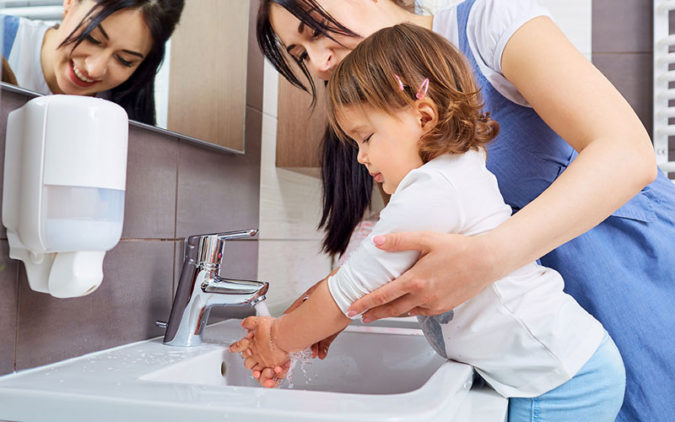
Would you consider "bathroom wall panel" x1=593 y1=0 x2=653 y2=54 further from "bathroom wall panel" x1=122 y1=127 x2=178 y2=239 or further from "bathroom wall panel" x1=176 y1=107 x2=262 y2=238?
"bathroom wall panel" x1=122 y1=127 x2=178 y2=239

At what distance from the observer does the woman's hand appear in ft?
2.40

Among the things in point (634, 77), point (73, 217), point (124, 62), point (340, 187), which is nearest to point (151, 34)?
point (124, 62)

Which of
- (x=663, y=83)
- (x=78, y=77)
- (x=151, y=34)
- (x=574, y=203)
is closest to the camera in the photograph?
(x=574, y=203)

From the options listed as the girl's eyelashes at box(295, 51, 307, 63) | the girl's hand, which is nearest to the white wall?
the girl's eyelashes at box(295, 51, 307, 63)

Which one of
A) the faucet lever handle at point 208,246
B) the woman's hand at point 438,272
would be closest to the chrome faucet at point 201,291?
the faucet lever handle at point 208,246

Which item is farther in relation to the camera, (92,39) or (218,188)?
(218,188)

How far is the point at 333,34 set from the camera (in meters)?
1.12

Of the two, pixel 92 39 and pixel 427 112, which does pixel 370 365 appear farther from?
pixel 92 39

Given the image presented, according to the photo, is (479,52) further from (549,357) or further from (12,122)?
(12,122)

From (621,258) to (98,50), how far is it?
0.87 meters

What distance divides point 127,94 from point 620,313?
85 cm

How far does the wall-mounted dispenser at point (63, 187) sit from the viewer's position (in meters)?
0.72

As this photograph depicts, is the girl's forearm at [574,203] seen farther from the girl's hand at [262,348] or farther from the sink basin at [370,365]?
the sink basin at [370,365]

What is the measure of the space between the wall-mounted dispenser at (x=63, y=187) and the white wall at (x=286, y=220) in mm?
819
